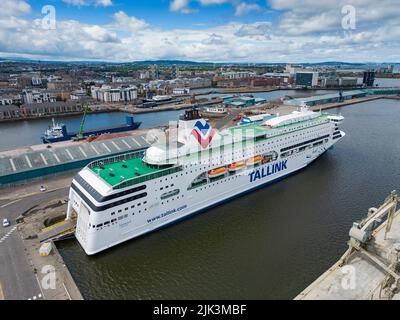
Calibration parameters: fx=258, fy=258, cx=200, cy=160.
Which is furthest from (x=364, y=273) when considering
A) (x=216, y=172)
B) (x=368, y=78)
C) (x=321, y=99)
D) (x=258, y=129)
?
(x=368, y=78)

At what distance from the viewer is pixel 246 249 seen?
17938mm

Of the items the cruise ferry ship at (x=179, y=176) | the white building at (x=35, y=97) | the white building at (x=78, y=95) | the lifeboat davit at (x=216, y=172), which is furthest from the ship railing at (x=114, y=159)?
the white building at (x=78, y=95)

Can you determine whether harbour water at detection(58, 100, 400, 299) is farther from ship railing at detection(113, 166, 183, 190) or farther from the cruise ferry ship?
ship railing at detection(113, 166, 183, 190)

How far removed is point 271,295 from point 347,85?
138m

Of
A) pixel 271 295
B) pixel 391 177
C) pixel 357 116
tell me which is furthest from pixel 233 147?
pixel 357 116

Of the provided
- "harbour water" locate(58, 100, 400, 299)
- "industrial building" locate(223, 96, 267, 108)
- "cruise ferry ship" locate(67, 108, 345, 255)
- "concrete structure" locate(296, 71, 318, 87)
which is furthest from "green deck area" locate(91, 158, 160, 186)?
"concrete structure" locate(296, 71, 318, 87)

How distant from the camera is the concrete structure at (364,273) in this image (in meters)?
12.7

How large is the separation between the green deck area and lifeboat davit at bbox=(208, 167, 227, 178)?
4748 millimetres

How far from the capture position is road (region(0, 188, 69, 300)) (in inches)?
543

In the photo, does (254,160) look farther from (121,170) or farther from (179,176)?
(121,170)

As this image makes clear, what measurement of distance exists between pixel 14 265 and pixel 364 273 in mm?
20265

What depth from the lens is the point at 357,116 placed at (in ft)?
202

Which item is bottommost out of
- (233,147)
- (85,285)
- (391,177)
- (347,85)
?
(85,285)

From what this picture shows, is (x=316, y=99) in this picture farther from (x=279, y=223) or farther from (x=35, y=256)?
(x=35, y=256)
